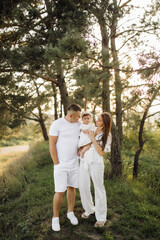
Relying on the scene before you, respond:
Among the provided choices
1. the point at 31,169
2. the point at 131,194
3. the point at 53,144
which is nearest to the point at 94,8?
the point at 53,144

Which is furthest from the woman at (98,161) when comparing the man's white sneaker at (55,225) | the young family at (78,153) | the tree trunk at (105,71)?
the tree trunk at (105,71)

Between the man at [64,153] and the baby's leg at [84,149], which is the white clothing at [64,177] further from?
the baby's leg at [84,149]

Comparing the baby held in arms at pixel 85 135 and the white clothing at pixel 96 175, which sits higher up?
the baby held in arms at pixel 85 135

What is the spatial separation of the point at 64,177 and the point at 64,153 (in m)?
0.39

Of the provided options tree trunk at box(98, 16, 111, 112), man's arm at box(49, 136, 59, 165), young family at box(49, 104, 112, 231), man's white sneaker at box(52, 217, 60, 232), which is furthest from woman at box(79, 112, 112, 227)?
tree trunk at box(98, 16, 111, 112)

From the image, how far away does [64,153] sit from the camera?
9.93ft

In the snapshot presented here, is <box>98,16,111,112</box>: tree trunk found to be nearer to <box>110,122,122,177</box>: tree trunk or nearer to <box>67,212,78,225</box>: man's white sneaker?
<box>110,122,122,177</box>: tree trunk

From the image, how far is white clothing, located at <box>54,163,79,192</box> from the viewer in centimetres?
296

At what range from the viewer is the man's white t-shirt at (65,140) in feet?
9.87

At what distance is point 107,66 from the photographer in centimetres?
411

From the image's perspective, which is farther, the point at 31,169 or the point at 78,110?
the point at 31,169

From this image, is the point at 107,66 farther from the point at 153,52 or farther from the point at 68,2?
the point at 68,2

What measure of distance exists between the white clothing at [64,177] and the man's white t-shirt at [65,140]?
100 millimetres

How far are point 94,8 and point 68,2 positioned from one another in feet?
1.97
